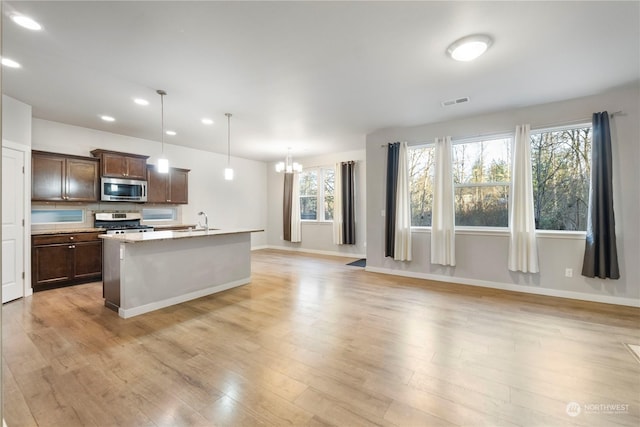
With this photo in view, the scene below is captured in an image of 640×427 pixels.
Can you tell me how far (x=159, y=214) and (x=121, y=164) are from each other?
4.46 ft

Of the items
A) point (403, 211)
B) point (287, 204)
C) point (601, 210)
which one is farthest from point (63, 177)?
point (601, 210)

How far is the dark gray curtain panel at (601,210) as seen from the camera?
359cm

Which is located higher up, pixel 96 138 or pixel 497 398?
pixel 96 138

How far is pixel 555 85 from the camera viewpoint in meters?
3.45

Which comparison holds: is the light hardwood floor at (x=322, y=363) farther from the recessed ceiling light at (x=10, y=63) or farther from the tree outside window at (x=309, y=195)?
the tree outside window at (x=309, y=195)

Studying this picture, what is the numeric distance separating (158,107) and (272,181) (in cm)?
491

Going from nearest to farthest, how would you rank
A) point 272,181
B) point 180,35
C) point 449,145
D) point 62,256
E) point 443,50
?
point 180,35
point 443,50
point 62,256
point 449,145
point 272,181

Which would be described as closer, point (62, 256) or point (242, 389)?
point (242, 389)

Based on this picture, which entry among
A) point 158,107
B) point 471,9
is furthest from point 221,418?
point 158,107

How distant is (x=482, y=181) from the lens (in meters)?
4.65

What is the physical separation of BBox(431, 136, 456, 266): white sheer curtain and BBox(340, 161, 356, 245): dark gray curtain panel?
8.31 ft

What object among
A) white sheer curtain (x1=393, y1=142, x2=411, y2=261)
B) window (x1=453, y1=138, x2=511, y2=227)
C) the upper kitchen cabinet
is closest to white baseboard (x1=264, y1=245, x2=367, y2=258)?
white sheer curtain (x1=393, y1=142, x2=411, y2=261)

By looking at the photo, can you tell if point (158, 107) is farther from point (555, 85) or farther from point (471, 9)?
point (555, 85)

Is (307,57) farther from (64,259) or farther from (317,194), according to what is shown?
(317,194)
